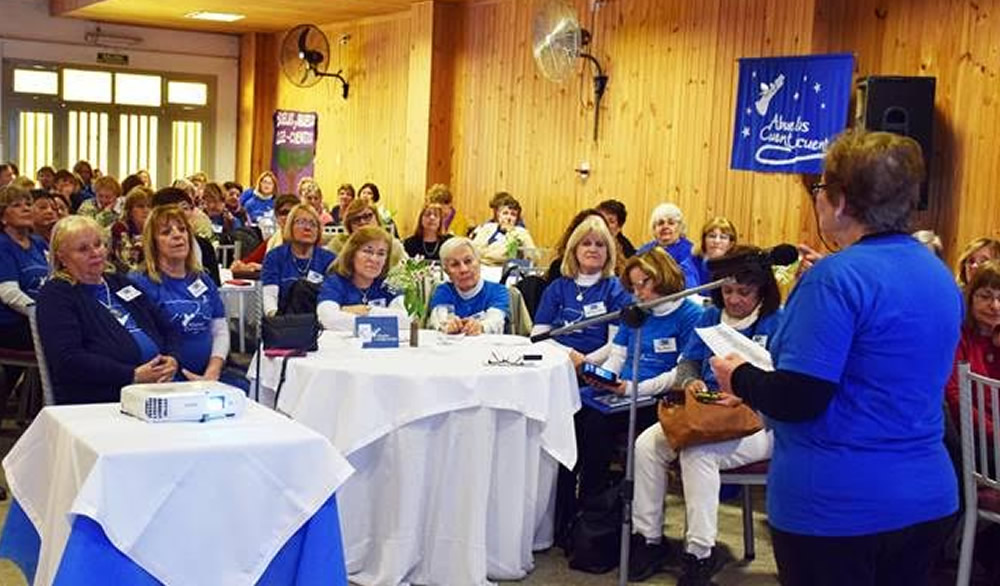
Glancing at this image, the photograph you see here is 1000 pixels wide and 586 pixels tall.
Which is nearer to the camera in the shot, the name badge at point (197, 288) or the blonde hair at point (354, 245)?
the name badge at point (197, 288)

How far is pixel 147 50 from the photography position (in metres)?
13.8

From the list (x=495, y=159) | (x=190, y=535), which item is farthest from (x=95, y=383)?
(x=495, y=159)

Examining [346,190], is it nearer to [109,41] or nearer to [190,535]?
[109,41]

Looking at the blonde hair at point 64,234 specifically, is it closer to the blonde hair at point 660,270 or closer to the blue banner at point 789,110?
the blonde hair at point 660,270

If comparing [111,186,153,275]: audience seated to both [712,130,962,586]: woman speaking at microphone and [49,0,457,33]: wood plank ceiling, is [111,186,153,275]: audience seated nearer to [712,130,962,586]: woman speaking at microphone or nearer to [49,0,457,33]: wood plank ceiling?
[712,130,962,586]: woman speaking at microphone

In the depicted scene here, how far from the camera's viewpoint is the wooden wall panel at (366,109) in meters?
11.2

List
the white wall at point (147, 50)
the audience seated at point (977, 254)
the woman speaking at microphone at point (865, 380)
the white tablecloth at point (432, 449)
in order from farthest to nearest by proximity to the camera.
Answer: the white wall at point (147, 50) < the audience seated at point (977, 254) < the white tablecloth at point (432, 449) < the woman speaking at microphone at point (865, 380)

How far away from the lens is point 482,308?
182 inches

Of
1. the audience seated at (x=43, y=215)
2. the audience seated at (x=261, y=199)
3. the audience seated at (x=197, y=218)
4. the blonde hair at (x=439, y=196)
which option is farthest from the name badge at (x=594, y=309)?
the audience seated at (x=261, y=199)

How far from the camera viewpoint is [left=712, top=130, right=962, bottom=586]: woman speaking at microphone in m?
1.95

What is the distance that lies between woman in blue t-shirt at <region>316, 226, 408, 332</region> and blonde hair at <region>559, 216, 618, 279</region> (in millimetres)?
682

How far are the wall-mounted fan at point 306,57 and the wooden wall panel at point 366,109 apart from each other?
0.24 m

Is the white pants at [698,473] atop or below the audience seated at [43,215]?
below

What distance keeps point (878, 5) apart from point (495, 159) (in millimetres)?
3937
